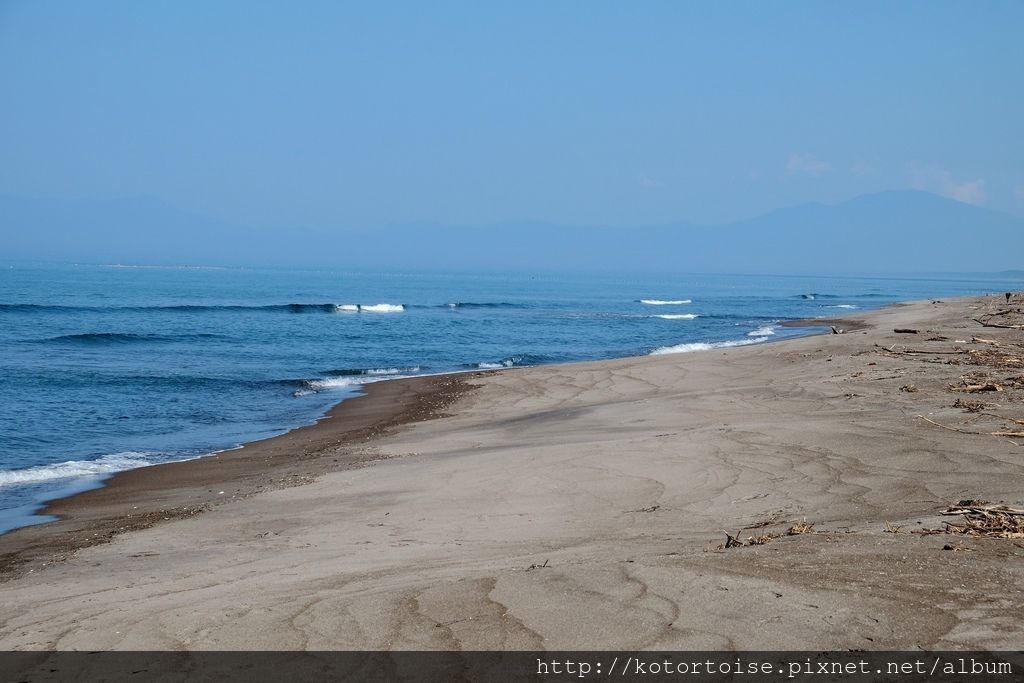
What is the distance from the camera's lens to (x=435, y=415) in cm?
1700

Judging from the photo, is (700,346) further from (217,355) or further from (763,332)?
(217,355)

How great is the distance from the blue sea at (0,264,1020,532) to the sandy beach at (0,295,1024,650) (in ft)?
9.27

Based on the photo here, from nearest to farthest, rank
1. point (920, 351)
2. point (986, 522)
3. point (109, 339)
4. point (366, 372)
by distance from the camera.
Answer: point (986, 522) < point (920, 351) < point (366, 372) < point (109, 339)

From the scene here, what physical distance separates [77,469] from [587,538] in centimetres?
983

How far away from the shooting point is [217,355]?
29.9m

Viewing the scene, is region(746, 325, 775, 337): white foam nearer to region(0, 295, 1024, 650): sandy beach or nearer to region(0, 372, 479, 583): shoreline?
region(0, 372, 479, 583): shoreline

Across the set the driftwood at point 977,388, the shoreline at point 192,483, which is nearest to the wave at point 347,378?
the shoreline at point 192,483

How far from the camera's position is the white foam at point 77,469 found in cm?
1203

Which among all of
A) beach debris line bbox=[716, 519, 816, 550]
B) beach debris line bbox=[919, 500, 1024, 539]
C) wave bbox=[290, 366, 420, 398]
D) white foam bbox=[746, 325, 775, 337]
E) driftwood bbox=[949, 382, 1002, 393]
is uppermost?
driftwood bbox=[949, 382, 1002, 393]

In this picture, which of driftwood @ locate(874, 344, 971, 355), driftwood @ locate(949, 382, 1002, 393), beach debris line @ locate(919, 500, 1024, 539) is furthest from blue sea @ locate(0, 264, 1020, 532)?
driftwood @ locate(874, 344, 971, 355)

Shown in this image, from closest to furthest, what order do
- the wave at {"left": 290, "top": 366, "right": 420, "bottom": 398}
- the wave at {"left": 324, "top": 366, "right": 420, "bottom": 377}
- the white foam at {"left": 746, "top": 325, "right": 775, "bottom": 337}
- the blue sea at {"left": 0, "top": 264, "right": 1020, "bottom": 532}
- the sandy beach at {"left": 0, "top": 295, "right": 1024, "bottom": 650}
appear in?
1. the sandy beach at {"left": 0, "top": 295, "right": 1024, "bottom": 650}
2. the blue sea at {"left": 0, "top": 264, "right": 1020, "bottom": 532}
3. the wave at {"left": 290, "top": 366, "right": 420, "bottom": 398}
4. the wave at {"left": 324, "top": 366, "right": 420, "bottom": 377}
5. the white foam at {"left": 746, "top": 325, "right": 775, "bottom": 337}

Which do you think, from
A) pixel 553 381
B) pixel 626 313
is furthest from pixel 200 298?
pixel 553 381

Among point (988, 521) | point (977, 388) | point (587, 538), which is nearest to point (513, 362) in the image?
point (977, 388)

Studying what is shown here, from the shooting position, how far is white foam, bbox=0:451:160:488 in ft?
39.5
